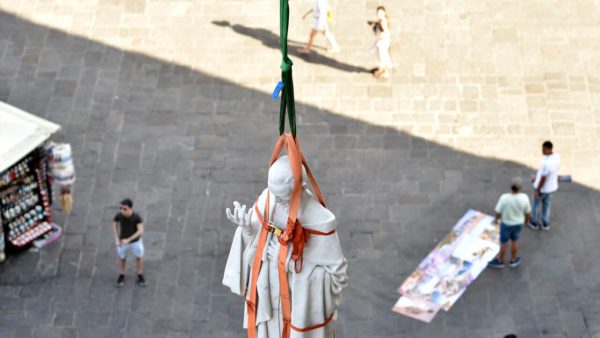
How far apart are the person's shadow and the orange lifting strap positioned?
1128cm

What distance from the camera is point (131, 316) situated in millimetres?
15930

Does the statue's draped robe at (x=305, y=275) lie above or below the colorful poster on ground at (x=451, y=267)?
above

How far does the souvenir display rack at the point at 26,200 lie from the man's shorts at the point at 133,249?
1.72 m

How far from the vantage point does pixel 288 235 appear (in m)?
8.39

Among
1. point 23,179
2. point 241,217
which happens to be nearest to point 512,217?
point 23,179

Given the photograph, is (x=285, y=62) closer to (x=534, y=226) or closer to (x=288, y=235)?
(x=288, y=235)

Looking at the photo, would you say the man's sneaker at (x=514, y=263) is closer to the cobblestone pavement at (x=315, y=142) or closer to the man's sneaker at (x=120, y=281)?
the cobblestone pavement at (x=315, y=142)

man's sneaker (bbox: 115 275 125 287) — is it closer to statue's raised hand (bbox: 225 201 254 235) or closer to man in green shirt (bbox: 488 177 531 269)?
man in green shirt (bbox: 488 177 531 269)

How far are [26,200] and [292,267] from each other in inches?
349

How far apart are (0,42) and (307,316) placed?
13.7 meters

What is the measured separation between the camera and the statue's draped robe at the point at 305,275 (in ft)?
27.9

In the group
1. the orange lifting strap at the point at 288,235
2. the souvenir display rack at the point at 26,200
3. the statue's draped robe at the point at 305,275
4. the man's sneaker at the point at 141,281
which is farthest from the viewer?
the man's sneaker at the point at 141,281

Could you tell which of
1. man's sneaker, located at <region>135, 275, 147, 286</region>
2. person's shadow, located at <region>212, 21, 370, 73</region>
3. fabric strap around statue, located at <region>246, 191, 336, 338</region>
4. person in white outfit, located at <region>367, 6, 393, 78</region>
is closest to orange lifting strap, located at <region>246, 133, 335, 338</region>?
fabric strap around statue, located at <region>246, 191, 336, 338</region>

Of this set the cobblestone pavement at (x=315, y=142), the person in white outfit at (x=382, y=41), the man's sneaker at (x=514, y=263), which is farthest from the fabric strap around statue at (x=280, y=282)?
the person in white outfit at (x=382, y=41)
